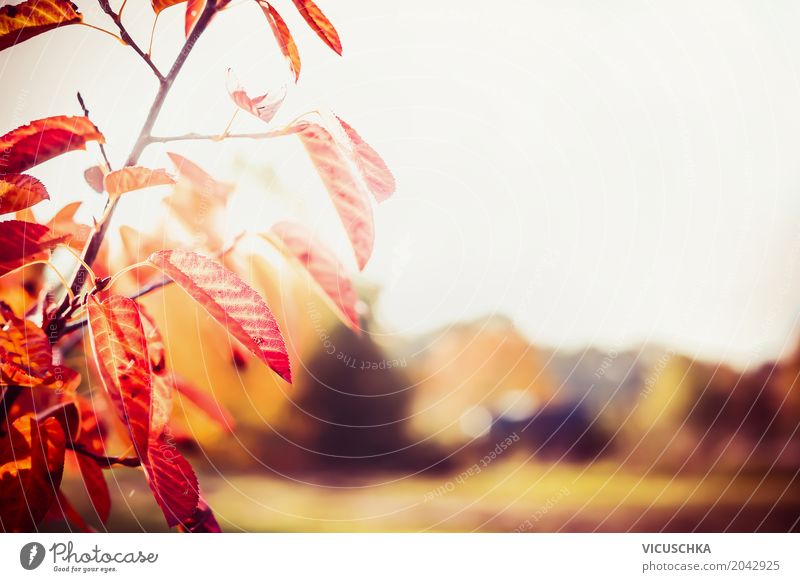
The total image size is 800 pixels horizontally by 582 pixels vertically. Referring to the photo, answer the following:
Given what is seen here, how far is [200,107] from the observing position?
63 centimetres

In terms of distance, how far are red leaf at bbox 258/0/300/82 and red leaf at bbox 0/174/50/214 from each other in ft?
0.69

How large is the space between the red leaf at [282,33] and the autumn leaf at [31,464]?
32 cm

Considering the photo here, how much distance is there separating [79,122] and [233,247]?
14 cm

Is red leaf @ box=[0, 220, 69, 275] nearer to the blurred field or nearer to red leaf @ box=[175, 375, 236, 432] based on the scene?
red leaf @ box=[175, 375, 236, 432]

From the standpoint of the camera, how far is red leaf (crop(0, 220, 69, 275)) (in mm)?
378

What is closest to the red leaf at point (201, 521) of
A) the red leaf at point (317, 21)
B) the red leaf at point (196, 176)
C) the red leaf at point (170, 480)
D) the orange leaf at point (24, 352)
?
the red leaf at point (170, 480)

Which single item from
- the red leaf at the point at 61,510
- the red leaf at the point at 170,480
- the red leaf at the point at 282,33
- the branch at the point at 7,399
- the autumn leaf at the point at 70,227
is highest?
the red leaf at the point at 282,33

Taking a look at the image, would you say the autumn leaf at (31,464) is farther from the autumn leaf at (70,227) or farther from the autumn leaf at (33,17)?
the autumn leaf at (33,17)

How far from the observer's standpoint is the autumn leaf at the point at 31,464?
39 centimetres

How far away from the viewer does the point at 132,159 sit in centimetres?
40
